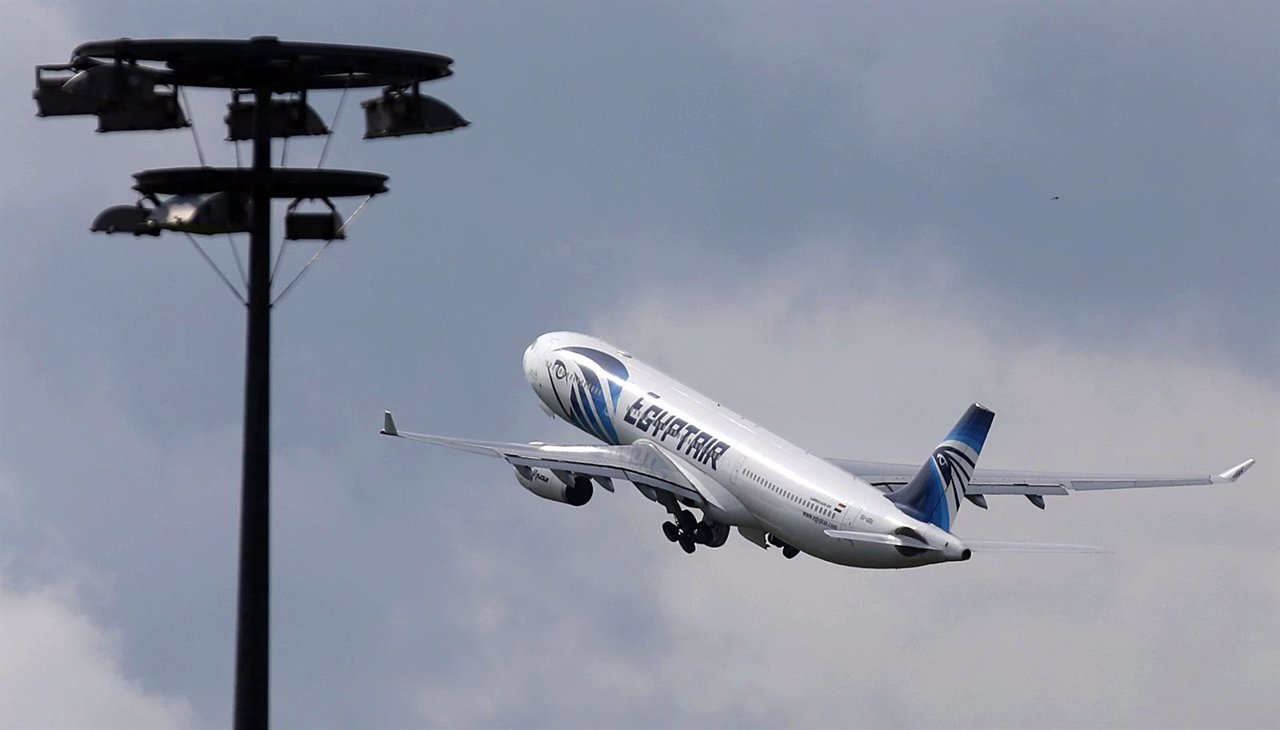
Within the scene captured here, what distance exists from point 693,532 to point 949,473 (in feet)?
55.3

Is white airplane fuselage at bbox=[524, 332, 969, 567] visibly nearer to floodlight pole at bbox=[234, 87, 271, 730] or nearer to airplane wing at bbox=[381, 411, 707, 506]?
airplane wing at bbox=[381, 411, 707, 506]

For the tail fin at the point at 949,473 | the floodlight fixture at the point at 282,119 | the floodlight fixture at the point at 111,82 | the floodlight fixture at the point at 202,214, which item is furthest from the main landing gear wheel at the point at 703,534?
the floodlight fixture at the point at 111,82

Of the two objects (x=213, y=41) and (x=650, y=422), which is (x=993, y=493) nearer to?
(x=650, y=422)

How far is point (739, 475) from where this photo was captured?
98625mm

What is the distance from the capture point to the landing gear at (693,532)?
10244 cm

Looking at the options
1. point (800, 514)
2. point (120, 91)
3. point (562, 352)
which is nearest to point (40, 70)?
point (120, 91)

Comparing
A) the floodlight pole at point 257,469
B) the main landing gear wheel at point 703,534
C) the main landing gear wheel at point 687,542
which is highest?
the floodlight pole at point 257,469

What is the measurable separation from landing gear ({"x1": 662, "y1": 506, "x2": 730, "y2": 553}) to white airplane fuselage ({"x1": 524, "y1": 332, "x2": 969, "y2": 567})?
41.4 inches

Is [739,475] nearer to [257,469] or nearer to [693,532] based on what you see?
[693,532]

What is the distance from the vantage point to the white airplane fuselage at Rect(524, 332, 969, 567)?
90.3 meters

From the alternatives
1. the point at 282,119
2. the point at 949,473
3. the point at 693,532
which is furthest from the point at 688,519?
the point at 282,119

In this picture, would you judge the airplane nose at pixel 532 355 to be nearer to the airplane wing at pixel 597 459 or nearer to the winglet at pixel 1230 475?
the airplane wing at pixel 597 459

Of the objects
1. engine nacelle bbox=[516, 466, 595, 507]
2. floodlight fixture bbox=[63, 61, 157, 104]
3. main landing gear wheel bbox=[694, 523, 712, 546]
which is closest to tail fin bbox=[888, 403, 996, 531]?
main landing gear wheel bbox=[694, 523, 712, 546]

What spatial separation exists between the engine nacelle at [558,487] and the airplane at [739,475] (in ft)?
0.14
